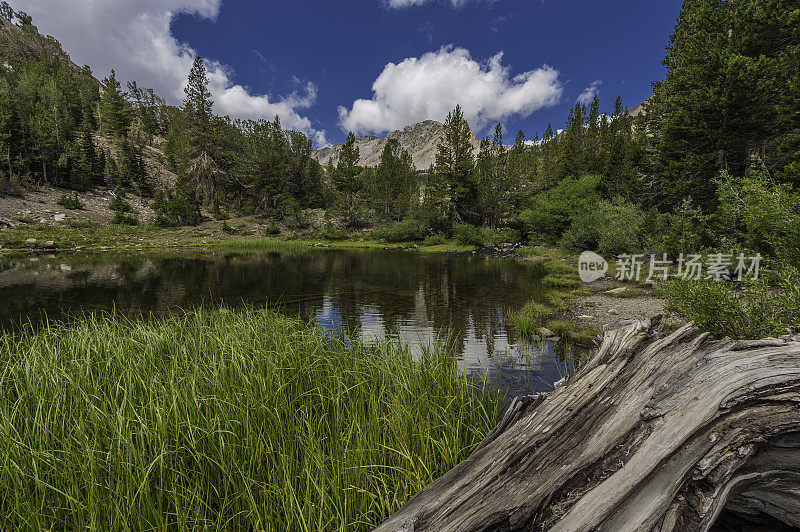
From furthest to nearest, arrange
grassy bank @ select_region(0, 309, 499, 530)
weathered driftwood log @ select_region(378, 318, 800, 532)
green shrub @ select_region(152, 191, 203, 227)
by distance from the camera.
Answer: green shrub @ select_region(152, 191, 203, 227) < grassy bank @ select_region(0, 309, 499, 530) < weathered driftwood log @ select_region(378, 318, 800, 532)

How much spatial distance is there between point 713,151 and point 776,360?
81.6 ft

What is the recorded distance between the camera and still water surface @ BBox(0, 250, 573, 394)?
7.97 metres

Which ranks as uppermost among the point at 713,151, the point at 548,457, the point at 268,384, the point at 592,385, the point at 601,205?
the point at 713,151

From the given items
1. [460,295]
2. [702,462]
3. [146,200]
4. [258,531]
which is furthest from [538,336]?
[146,200]

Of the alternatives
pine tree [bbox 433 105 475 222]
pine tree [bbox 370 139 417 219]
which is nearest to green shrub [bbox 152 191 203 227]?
pine tree [bbox 370 139 417 219]

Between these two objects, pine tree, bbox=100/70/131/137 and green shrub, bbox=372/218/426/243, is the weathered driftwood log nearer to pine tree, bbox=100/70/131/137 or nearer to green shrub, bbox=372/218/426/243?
green shrub, bbox=372/218/426/243

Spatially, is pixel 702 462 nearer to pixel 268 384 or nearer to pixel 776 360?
pixel 776 360

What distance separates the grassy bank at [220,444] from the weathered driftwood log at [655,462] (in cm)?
77

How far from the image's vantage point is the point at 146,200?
5809cm

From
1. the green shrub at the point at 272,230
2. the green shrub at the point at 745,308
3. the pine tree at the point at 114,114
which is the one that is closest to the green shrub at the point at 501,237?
the green shrub at the point at 272,230

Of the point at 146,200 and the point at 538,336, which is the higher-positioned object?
the point at 146,200

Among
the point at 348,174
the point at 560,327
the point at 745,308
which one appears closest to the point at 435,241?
the point at 348,174

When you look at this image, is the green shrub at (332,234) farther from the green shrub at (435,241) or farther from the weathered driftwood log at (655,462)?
the weathered driftwood log at (655,462)

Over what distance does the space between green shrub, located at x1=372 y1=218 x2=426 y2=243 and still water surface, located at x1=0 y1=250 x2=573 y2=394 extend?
88.7 ft
